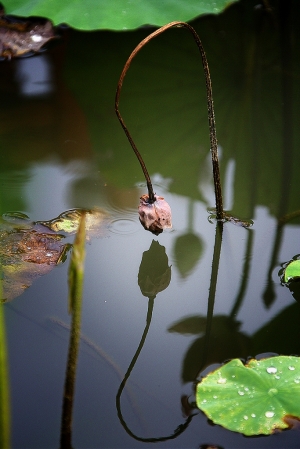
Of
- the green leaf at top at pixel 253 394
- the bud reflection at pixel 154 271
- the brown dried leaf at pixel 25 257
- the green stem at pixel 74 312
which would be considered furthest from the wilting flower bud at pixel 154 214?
the green stem at pixel 74 312

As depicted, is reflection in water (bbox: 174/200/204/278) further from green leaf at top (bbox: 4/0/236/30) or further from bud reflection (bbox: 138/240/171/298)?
green leaf at top (bbox: 4/0/236/30)

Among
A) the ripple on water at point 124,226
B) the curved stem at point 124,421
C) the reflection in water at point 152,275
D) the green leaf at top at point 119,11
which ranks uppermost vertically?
the green leaf at top at point 119,11

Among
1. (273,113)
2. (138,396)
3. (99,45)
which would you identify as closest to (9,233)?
(138,396)

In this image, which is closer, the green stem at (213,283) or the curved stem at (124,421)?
the curved stem at (124,421)

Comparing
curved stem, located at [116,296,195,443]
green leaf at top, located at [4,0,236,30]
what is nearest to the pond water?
curved stem, located at [116,296,195,443]

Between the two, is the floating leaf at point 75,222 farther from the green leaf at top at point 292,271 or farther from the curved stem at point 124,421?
the green leaf at top at point 292,271
